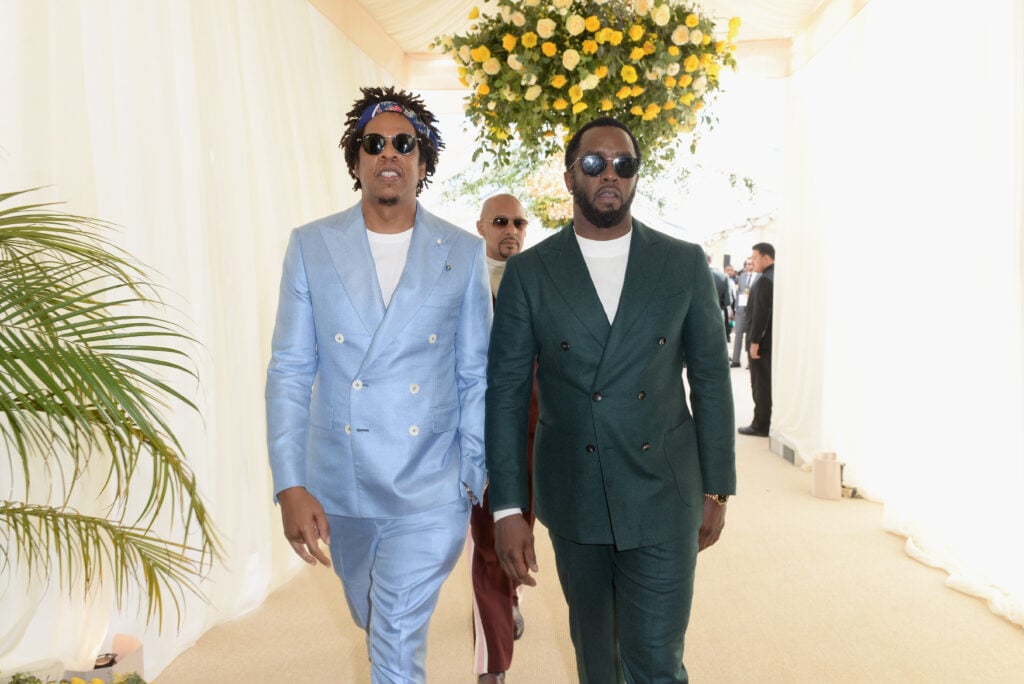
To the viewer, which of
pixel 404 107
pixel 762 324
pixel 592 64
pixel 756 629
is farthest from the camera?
pixel 762 324

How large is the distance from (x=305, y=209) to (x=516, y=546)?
400 cm

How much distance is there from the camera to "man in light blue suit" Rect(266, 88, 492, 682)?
8.72ft

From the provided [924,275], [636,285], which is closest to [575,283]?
[636,285]

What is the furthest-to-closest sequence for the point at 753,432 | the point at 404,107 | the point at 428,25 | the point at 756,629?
1. the point at 753,432
2. the point at 428,25
3. the point at 756,629
4. the point at 404,107

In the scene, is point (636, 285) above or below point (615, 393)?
above

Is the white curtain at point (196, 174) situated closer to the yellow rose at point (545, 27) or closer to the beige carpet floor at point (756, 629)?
the beige carpet floor at point (756, 629)

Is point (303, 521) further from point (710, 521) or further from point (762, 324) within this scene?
point (762, 324)

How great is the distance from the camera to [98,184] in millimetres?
3820

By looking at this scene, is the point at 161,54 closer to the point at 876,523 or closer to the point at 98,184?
the point at 98,184

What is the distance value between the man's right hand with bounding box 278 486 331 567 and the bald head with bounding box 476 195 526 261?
2183 millimetres

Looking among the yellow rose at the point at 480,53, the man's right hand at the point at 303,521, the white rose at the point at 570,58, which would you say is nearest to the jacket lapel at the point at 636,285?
the man's right hand at the point at 303,521

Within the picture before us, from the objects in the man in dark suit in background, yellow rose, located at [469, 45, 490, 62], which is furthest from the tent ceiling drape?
yellow rose, located at [469, 45, 490, 62]

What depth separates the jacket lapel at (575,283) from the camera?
261 cm

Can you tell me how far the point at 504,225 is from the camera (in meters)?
4.58
